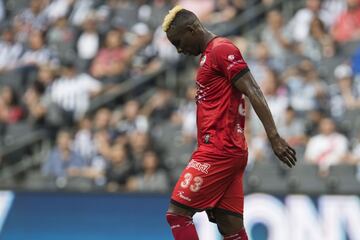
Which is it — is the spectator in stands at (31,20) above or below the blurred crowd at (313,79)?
above

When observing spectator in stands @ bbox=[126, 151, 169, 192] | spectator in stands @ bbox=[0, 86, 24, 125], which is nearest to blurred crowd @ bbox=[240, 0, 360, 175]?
spectator in stands @ bbox=[126, 151, 169, 192]

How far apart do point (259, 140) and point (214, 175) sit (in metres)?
5.79

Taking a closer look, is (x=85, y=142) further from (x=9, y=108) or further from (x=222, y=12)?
(x=222, y=12)

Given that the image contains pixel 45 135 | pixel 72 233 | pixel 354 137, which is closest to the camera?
pixel 72 233

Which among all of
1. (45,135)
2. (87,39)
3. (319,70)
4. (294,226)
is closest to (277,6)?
(319,70)

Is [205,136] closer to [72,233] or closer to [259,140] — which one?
[72,233]

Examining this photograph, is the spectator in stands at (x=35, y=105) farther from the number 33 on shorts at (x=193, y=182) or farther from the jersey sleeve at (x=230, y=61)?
the jersey sleeve at (x=230, y=61)

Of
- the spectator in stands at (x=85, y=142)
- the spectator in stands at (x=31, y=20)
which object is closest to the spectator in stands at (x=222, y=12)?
the spectator in stands at (x=85, y=142)

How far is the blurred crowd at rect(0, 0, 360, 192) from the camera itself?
42.0 feet

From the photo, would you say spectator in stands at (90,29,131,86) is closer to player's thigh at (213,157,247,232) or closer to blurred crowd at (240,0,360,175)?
blurred crowd at (240,0,360,175)

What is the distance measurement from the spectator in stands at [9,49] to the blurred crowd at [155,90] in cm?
3

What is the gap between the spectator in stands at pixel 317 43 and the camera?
557 inches

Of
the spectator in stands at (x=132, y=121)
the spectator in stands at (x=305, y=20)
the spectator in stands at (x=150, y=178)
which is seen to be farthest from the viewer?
the spectator in stands at (x=305, y=20)

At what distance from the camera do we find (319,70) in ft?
45.7
